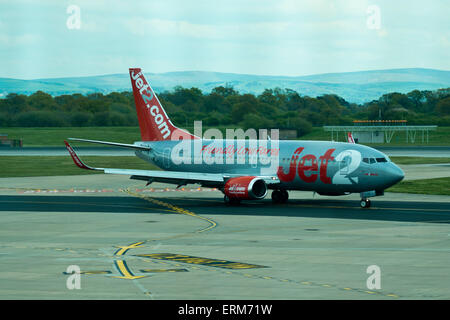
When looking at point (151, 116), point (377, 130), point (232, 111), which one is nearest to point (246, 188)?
point (151, 116)

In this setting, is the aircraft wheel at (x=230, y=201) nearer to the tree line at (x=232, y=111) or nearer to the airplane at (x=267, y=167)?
the airplane at (x=267, y=167)

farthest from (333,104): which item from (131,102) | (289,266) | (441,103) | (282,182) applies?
(289,266)

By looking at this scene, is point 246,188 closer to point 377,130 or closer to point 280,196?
point 280,196

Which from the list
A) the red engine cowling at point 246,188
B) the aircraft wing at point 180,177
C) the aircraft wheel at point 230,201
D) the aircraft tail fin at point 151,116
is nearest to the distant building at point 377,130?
the aircraft tail fin at point 151,116

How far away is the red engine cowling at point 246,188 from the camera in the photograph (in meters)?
48.8

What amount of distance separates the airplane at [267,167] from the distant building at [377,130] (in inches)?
3143

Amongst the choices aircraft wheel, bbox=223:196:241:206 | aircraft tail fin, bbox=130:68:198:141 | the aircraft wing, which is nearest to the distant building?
aircraft tail fin, bbox=130:68:198:141

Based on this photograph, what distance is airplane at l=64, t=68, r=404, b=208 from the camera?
1881 inches

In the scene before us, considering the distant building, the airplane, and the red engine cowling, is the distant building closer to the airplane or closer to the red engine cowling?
the airplane

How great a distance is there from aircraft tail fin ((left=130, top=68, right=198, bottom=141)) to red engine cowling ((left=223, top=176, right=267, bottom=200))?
9.41 m

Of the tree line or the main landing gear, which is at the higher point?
the tree line
